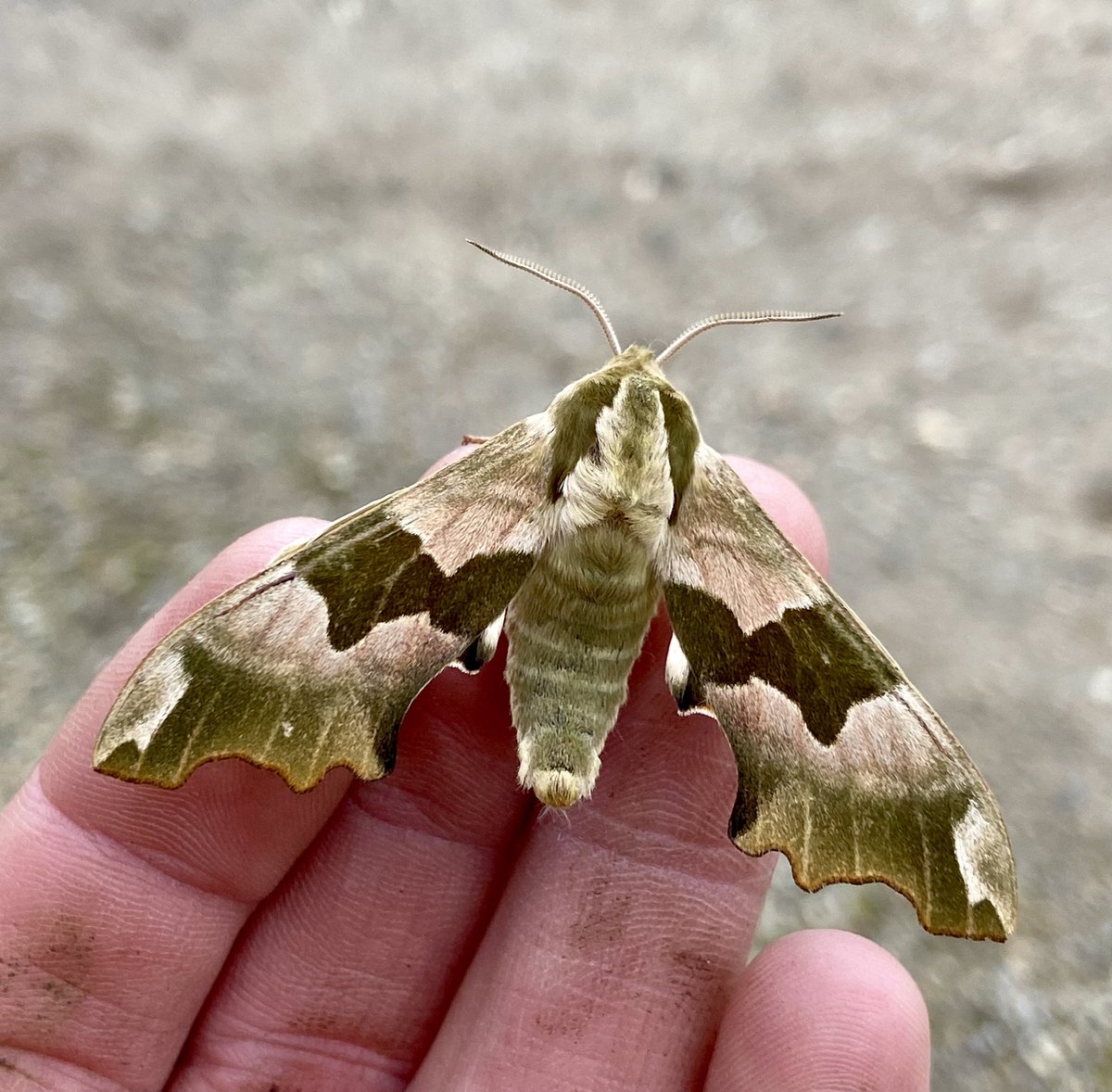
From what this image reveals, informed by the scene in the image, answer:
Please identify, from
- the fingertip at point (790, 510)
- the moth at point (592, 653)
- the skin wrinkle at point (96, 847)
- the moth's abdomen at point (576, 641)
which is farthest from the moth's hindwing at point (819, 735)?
the skin wrinkle at point (96, 847)

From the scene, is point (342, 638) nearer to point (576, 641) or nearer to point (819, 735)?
point (576, 641)

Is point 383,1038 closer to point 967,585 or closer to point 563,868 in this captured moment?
point 563,868

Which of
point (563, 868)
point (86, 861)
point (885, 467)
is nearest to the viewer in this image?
point (86, 861)

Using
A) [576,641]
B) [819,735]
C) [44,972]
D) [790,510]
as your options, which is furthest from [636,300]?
[44,972]

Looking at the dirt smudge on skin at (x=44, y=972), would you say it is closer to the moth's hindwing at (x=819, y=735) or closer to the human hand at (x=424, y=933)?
the human hand at (x=424, y=933)

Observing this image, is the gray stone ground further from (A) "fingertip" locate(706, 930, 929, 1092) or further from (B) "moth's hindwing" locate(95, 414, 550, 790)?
(B) "moth's hindwing" locate(95, 414, 550, 790)

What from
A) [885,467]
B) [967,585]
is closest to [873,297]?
[885,467]
